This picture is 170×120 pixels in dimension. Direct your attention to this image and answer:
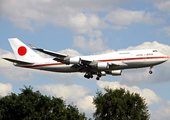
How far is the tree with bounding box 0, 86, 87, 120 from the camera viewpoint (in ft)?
228

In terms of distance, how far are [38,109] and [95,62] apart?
17.0 m

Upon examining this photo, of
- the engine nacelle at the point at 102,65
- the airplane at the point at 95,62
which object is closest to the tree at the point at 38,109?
the airplane at the point at 95,62

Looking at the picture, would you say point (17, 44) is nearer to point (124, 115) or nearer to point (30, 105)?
point (30, 105)

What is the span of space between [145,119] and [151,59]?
27.0 m

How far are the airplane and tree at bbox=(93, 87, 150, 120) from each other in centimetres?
1367

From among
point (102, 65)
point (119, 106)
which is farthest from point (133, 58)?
point (119, 106)

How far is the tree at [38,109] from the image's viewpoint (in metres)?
69.3

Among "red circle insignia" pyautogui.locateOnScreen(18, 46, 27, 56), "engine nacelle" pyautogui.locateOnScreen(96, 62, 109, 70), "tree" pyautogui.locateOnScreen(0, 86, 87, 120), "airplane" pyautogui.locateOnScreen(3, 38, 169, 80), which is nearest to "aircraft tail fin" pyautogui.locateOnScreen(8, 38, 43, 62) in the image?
"red circle insignia" pyautogui.locateOnScreen(18, 46, 27, 56)

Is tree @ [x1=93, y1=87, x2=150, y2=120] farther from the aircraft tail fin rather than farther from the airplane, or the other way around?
the aircraft tail fin

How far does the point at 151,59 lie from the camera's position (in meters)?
65.0

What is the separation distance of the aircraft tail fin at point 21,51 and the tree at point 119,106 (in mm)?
23574

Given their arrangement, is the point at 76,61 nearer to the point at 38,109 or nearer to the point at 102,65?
the point at 102,65

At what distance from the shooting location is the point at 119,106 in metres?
83.4

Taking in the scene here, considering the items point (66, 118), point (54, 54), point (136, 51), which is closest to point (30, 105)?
point (66, 118)
